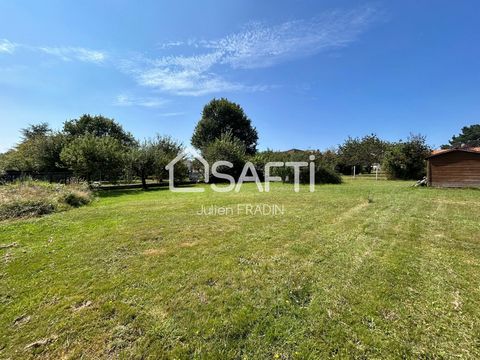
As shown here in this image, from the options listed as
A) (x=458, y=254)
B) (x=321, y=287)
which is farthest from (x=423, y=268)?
(x=321, y=287)

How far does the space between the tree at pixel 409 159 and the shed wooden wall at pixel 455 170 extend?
8469 millimetres

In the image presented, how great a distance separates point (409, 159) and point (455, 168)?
8.78 metres

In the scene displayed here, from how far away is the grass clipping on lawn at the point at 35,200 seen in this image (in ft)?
22.3

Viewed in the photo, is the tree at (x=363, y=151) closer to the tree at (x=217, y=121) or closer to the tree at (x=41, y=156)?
the tree at (x=217, y=121)

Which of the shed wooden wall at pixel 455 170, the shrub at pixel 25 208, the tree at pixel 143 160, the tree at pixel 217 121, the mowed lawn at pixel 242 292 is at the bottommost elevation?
the mowed lawn at pixel 242 292

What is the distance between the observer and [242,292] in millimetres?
2797

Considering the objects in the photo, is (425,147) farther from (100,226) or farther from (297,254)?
(100,226)

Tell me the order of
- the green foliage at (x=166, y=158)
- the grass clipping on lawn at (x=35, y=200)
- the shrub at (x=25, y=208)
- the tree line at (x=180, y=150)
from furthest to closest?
the green foliage at (x=166, y=158) → the tree line at (x=180, y=150) → the grass clipping on lawn at (x=35, y=200) → the shrub at (x=25, y=208)

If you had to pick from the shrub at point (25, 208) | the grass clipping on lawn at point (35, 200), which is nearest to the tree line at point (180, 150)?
the grass clipping on lawn at point (35, 200)

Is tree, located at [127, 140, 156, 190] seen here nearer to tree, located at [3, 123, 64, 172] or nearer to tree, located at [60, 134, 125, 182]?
tree, located at [60, 134, 125, 182]

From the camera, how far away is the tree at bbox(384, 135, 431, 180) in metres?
20.3

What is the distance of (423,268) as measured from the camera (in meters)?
3.34

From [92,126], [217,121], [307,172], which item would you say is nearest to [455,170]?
[307,172]

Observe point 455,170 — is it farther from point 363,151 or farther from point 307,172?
point 363,151
